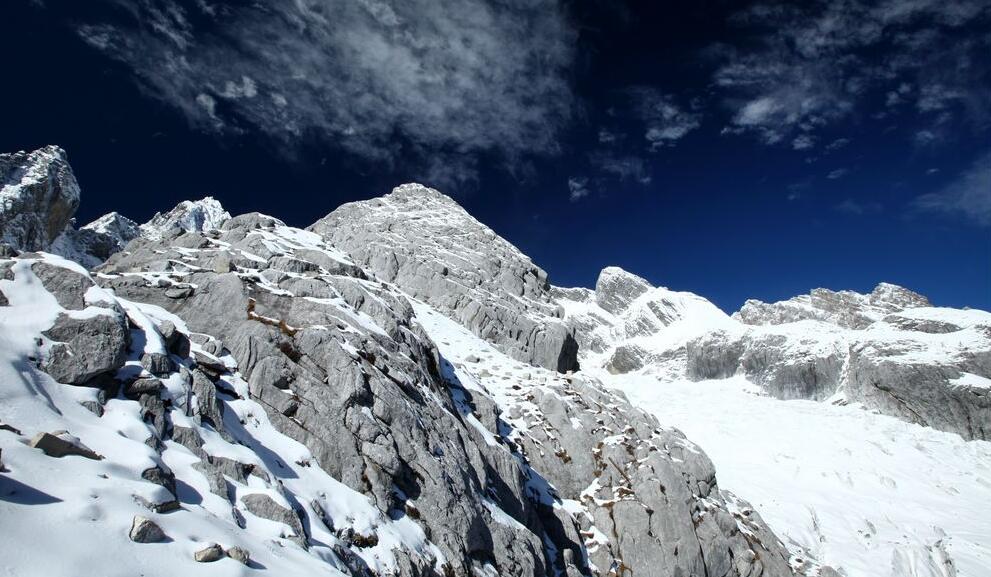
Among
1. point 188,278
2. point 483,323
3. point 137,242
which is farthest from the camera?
point 483,323

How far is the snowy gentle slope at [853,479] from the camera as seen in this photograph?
5919 cm

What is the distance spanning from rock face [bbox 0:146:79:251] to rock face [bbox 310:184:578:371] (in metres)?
53.7

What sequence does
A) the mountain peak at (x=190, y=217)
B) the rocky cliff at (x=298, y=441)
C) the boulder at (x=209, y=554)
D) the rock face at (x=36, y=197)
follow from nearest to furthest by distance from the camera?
1. the boulder at (x=209, y=554)
2. the rocky cliff at (x=298, y=441)
3. the rock face at (x=36, y=197)
4. the mountain peak at (x=190, y=217)

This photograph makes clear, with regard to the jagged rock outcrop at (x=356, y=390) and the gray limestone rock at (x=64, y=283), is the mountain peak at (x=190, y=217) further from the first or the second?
the gray limestone rock at (x=64, y=283)

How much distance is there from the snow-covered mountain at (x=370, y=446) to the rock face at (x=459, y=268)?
1.48ft

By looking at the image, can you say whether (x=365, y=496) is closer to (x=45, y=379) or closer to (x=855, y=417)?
(x=45, y=379)

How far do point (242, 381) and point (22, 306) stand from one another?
9.17 metres

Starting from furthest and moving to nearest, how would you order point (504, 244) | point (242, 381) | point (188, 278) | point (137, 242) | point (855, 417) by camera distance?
point (855, 417), point (504, 244), point (137, 242), point (188, 278), point (242, 381)

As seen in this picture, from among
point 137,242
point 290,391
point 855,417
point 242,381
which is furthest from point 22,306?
point 855,417

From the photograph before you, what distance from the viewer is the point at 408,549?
21.0 meters

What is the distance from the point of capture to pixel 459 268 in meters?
78.6

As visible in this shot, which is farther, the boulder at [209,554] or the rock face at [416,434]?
the rock face at [416,434]

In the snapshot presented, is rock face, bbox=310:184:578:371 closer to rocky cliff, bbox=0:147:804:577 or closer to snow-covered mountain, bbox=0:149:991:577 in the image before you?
snow-covered mountain, bbox=0:149:991:577

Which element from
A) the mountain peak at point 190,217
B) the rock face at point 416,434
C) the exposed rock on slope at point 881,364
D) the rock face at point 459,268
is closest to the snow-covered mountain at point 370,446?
the rock face at point 416,434
